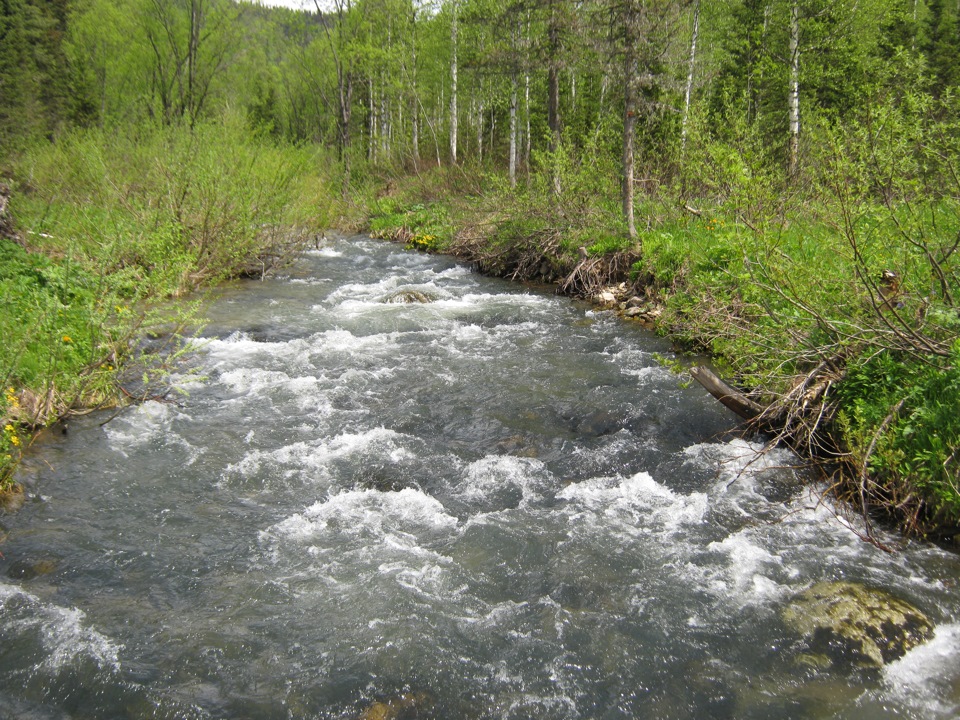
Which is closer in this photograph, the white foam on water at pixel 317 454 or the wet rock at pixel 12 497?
the wet rock at pixel 12 497

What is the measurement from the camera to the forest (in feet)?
20.6

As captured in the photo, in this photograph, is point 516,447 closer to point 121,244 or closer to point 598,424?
point 598,424

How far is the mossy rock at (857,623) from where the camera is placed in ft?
15.2

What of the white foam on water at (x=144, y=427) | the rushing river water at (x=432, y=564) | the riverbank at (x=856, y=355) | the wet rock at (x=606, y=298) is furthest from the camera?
the wet rock at (x=606, y=298)

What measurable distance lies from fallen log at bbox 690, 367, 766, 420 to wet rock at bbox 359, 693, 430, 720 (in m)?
4.49

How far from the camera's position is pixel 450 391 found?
9617 millimetres

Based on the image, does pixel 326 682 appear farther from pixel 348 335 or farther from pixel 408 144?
pixel 408 144

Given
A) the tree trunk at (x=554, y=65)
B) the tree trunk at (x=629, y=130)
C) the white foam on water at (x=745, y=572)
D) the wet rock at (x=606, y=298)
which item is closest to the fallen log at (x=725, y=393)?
the white foam on water at (x=745, y=572)

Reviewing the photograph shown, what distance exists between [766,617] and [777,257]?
12.2 feet

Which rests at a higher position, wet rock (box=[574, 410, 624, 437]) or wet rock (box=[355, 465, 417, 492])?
wet rock (box=[574, 410, 624, 437])

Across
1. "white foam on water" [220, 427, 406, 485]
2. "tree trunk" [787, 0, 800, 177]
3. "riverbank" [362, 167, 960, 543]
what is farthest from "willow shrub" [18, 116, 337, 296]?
"tree trunk" [787, 0, 800, 177]

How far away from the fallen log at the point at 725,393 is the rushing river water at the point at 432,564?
50cm

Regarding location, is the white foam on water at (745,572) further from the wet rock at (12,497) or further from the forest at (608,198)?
the wet rock at (12,497)

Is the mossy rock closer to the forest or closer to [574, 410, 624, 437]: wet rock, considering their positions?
the forest
